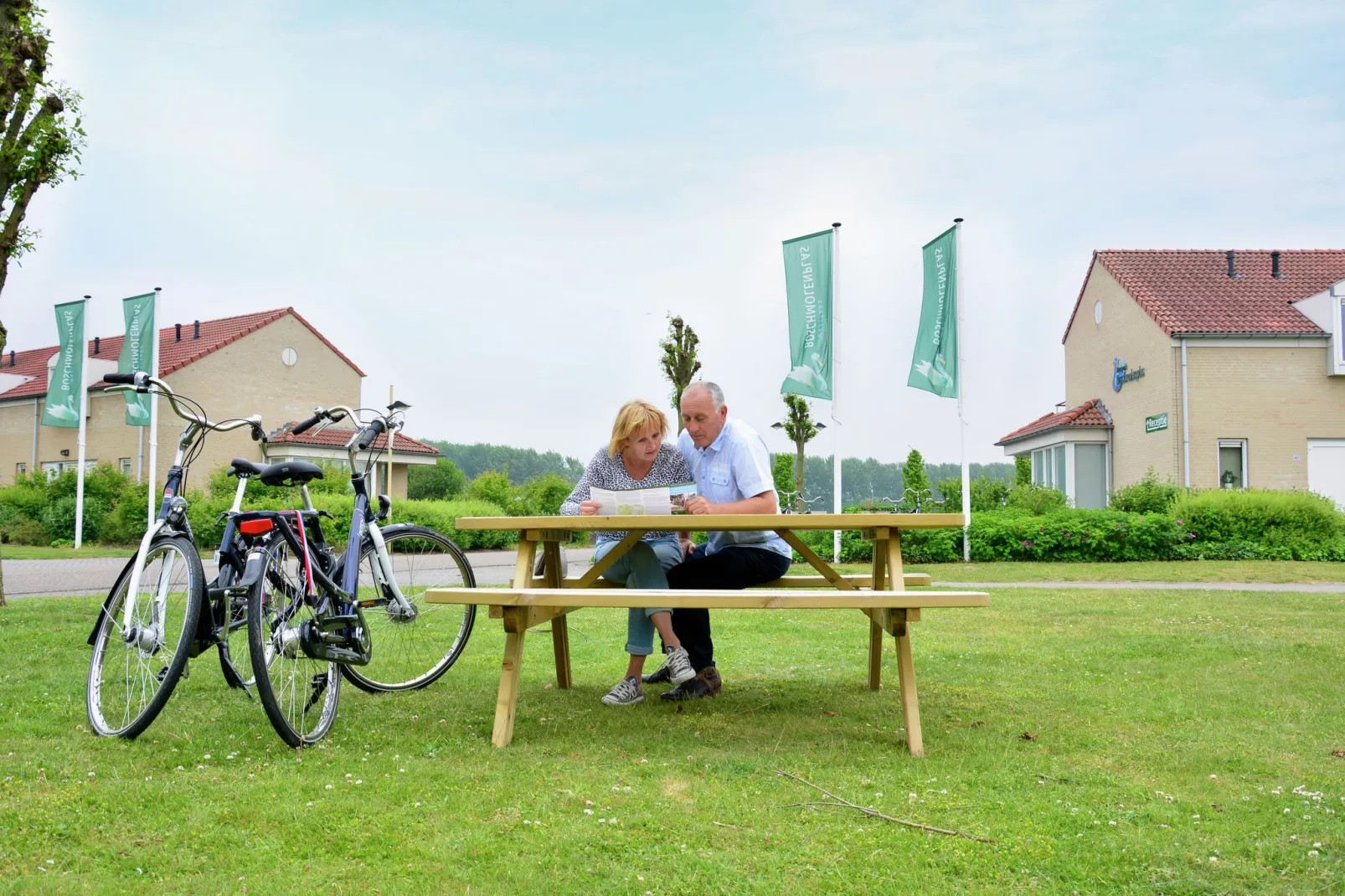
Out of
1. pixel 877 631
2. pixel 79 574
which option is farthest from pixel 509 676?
pixel 79 574

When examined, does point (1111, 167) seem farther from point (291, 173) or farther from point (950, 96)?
point (291, 173)

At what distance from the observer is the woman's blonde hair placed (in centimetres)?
482

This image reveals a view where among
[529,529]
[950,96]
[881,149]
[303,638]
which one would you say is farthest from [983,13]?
[303,638]

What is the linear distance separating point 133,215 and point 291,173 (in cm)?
267

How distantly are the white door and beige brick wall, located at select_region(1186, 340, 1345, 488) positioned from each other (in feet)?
0.54

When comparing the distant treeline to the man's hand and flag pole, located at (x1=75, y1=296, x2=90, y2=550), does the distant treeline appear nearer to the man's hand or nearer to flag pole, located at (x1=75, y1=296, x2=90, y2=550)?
the man's hand

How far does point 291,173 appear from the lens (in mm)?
11312

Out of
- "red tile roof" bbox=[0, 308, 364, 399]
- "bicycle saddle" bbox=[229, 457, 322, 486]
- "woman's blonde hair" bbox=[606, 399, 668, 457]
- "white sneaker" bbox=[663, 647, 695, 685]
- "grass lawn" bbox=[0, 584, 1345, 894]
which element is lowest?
"grass lawn" bbox=[0, 584, 1345, 894]

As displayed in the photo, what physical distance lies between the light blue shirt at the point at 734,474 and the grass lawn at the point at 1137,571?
8.92 m

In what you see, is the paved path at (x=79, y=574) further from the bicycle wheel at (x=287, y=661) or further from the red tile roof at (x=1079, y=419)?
the red tile roof at (x=1079, y=419)

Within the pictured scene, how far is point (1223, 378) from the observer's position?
25.5 metres

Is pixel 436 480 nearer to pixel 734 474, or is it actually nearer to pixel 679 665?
pixel 734 474

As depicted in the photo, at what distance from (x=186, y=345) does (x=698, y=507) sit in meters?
36.9

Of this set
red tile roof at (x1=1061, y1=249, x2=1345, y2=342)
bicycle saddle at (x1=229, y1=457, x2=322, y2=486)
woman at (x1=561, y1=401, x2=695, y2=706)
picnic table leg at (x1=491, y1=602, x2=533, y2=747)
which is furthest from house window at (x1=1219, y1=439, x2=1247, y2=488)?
bicycle saddle at (x1=229, y1=457, x2=322, y2=486)
